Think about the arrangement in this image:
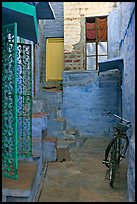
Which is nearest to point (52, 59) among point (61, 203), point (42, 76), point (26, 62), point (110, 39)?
point (42, 76)

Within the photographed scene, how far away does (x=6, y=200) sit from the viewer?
144 inches

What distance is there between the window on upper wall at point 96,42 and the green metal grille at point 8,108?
726 centimetres

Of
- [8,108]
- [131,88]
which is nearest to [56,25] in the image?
[131,88]

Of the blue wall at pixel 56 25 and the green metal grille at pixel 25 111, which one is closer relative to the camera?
the green metal grille at pixel 25 111

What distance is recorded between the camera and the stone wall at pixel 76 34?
440 inches

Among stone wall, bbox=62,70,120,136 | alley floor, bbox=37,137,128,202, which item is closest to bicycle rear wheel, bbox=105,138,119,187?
alley floor, bbox=37,137,128,202

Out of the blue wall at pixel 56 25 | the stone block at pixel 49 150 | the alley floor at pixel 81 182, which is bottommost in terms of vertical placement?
the alley floor at pixel 81 182

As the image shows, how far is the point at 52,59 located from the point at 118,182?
30.2 ft

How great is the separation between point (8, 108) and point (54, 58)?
30.7ft

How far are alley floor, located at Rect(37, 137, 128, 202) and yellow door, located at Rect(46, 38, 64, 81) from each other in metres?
6.58

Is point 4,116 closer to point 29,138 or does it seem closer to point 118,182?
point 29,138

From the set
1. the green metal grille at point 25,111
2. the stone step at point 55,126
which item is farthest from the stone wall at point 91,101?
the green metal grille at point 25,111

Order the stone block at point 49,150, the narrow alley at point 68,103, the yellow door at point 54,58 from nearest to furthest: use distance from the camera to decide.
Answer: the narrow alley at point 68,103 → the stone block at point 49,150 → the yellow door at point 54,58

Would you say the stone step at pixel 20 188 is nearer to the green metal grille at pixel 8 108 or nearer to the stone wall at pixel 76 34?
the green metal grille at pixel 8 108
